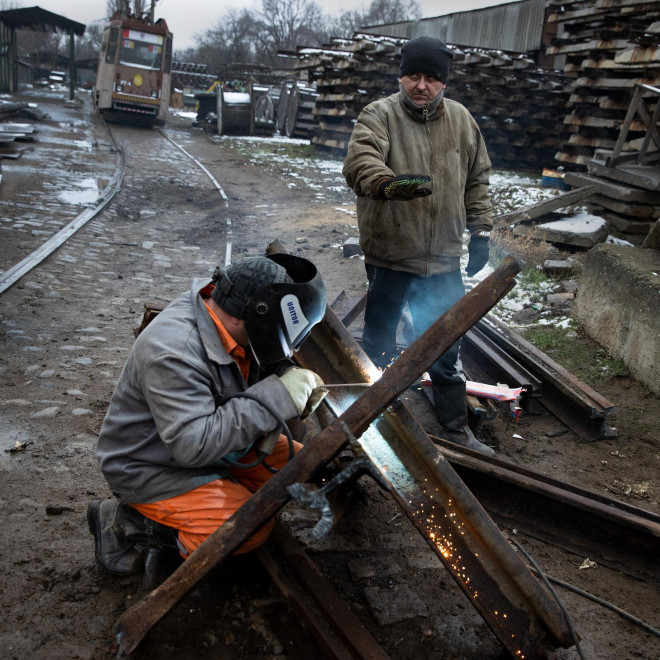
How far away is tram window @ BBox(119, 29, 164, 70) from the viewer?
20.1 metres

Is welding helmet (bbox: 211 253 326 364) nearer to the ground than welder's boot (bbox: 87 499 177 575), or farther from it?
farther from it

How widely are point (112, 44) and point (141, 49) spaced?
3.05 ft

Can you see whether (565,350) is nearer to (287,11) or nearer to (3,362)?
(3,362)

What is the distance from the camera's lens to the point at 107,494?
318 cm

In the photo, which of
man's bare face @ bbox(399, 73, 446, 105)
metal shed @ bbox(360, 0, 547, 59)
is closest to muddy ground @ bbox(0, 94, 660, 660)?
man's bare face @ bbox(399, 73, 446, 105)

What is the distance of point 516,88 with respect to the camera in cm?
1533

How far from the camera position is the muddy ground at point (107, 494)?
2402mm

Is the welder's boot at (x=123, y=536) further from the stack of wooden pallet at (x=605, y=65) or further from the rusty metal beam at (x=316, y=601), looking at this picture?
the stack of wooden pallet at (x=605, y=65)

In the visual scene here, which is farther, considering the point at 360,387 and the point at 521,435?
the point at 521,435

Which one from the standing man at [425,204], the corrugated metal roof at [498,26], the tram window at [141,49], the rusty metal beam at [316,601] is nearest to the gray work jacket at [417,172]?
the standing man at [425,204]

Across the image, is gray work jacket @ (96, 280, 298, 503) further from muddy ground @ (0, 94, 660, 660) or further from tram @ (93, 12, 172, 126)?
tram @ (93, 12, 172, 126)

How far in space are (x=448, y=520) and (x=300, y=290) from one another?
3.17 feet

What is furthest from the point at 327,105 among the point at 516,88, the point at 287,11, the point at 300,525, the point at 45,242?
the point at 287,11

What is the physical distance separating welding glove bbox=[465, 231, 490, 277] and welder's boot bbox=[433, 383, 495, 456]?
0.76 metres
